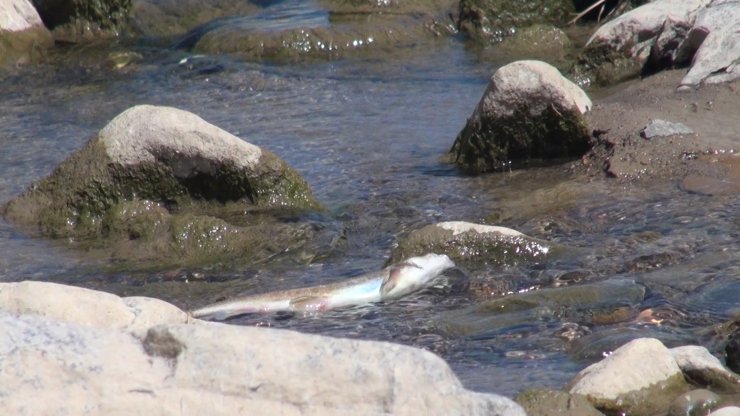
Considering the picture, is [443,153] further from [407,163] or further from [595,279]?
[595,279]

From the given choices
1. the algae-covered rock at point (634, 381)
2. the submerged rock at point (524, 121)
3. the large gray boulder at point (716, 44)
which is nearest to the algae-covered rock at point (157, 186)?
the submerged rock at point (524, 121)

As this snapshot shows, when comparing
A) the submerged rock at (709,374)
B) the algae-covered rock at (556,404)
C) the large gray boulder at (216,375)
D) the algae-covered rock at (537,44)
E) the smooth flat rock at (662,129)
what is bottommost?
the algae-covered rock at (537,44)

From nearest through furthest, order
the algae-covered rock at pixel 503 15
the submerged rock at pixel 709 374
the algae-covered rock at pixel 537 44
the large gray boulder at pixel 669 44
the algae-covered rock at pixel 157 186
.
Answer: the submerged rock at pixel 709 374, the algae-covered rock at pixel 157 186, the large gray boulder at pixel 669 44, the algae-covered rock at pixel 537 44, the algae-covered rock at pixel 503 15

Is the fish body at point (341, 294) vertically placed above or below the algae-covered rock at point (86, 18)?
below

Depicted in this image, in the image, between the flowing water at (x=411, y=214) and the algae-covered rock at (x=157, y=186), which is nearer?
the flowing water at (x=411, y=214)

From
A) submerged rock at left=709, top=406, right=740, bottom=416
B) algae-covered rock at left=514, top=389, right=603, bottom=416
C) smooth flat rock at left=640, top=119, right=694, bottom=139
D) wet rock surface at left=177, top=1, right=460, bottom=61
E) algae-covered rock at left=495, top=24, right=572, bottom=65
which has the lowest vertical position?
algae-covered rock at left=495, top=24, right=572, bottom=65

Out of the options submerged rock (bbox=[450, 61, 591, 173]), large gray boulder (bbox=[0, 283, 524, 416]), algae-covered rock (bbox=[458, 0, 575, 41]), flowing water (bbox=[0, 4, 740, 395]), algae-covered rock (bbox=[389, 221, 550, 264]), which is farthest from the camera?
algae-covered rock (bbox=[458, 0, 575, 41])

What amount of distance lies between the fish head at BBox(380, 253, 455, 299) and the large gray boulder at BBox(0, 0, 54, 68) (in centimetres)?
834

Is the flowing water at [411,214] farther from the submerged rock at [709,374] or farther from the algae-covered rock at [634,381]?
the submerged rock at [709,374]

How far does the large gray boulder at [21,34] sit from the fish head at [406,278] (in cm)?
834

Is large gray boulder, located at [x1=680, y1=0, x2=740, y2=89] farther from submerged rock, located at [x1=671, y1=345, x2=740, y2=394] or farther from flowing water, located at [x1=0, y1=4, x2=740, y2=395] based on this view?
submerged rock, located at [x1=671, y1=345, x2=740, y2=394]

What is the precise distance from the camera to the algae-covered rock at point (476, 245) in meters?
6.05

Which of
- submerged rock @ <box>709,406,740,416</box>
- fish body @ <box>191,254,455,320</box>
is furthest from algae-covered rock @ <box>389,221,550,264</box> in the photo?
submerged rock @ <box>709,406,740,416</box>

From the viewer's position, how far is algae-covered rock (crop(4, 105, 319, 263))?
713cm
